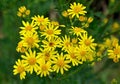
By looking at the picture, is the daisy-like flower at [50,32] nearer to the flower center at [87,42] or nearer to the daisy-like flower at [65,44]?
the daisy-like flower at [65,44]

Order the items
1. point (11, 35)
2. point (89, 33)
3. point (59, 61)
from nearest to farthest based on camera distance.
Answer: point (59, 61) < point (89, 33) < point (11, 35)

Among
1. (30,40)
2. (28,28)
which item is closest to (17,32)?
(28,28)

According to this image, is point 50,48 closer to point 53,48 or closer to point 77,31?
point 53,48

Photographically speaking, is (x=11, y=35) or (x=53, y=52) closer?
(x=53, y=52)

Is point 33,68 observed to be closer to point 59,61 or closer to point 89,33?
point 59,61

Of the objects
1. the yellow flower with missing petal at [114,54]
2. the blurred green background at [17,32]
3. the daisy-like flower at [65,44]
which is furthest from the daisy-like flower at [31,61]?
the yellow flower with missing petal at [114,54]

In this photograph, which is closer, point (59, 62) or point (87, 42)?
point (59, 62)

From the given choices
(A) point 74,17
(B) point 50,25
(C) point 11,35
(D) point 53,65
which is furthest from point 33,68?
(C) point 11,35
